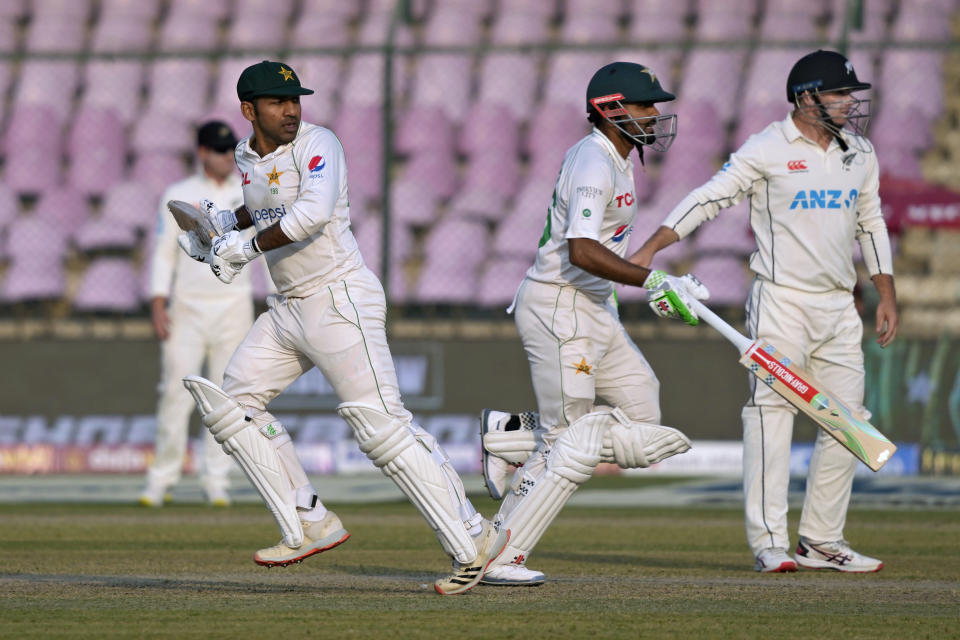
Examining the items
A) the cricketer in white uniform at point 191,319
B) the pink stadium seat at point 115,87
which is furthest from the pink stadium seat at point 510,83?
the cricketer in white uniform at point 191,319

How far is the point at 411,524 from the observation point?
25.6 feet

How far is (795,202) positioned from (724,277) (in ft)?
18.5

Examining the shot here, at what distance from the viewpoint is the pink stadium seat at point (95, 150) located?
13.9m

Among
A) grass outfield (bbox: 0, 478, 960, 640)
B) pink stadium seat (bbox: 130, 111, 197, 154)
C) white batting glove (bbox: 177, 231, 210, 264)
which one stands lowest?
grass outfield (bbox: 0, 478, 960, 640)

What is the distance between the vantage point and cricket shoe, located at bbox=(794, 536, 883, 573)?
589 centimetres

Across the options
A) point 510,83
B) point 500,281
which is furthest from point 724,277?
point 510,83

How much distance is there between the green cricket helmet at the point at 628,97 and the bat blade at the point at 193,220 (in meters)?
1.43

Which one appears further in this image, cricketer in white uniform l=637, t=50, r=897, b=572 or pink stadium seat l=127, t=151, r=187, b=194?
pink stadium seat l=127, t=151, r=187, b=194

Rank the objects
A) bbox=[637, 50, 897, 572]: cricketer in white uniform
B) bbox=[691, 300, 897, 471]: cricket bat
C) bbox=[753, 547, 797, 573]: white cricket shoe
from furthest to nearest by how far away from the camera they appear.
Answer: bbox=[637, 50, 897, 572]: cricketer in white uniform, bbox=[753, 547, 797, 573]: white cricket shoe, bbox=[691, 300, 897, 471]: cricket bat

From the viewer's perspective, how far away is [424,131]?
45.2 feet

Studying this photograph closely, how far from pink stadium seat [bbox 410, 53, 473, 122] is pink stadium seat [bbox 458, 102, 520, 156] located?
0.65 ft

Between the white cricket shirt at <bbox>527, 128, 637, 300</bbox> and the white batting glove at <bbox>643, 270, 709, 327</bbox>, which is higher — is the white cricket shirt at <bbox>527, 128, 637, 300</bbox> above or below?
above

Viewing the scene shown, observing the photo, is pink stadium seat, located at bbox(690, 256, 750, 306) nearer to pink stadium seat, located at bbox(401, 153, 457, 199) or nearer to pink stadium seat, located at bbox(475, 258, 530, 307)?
pink stadium seat, located at bbox(475, 258, 530, 307)

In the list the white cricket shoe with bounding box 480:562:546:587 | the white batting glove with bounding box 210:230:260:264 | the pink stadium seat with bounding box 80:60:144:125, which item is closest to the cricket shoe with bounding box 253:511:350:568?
the white cricket shoe with bounding box 480:562:546:587
